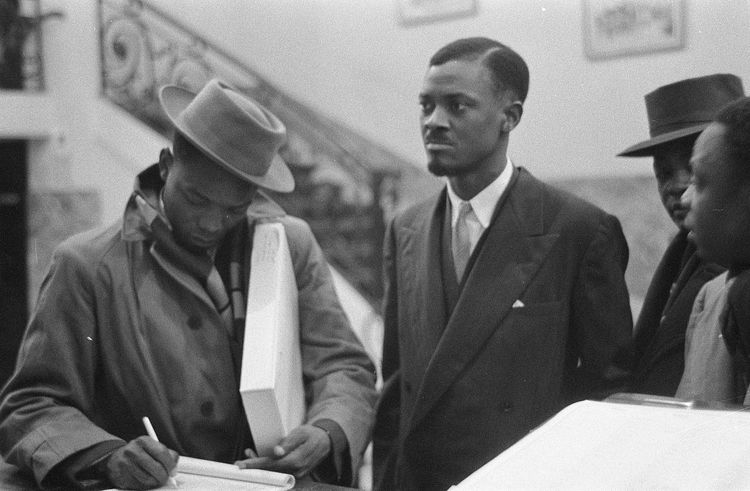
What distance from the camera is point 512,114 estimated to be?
71.1 inches

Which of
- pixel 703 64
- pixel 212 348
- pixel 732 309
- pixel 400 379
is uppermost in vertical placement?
pixel 703 64

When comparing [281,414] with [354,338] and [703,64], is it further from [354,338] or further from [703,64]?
[703,64]

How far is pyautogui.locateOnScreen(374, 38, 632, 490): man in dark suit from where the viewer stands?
1.68 m

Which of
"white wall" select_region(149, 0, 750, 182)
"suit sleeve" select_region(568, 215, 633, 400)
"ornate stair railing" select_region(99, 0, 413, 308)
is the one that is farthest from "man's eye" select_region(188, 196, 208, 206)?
"ornate stair railing" select_region(99, 0, 413, 308)

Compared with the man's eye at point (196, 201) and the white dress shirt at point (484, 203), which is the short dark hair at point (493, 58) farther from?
the man's eye at point (196, 201)

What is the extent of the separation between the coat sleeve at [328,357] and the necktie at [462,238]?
24cm

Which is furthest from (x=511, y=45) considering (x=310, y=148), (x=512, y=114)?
(x=310, y=148)

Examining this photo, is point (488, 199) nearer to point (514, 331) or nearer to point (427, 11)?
point (514, 331)

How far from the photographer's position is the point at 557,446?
0.89 meters

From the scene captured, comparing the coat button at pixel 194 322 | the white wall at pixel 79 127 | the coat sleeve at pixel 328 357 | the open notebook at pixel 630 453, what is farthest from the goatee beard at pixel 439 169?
the white wall at pixel 79 127

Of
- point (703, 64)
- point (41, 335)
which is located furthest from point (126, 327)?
point (703, 64)

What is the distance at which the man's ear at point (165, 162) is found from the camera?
1.74 meters

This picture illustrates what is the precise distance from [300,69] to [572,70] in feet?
6.87

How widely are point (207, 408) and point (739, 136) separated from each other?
96 centimetres
